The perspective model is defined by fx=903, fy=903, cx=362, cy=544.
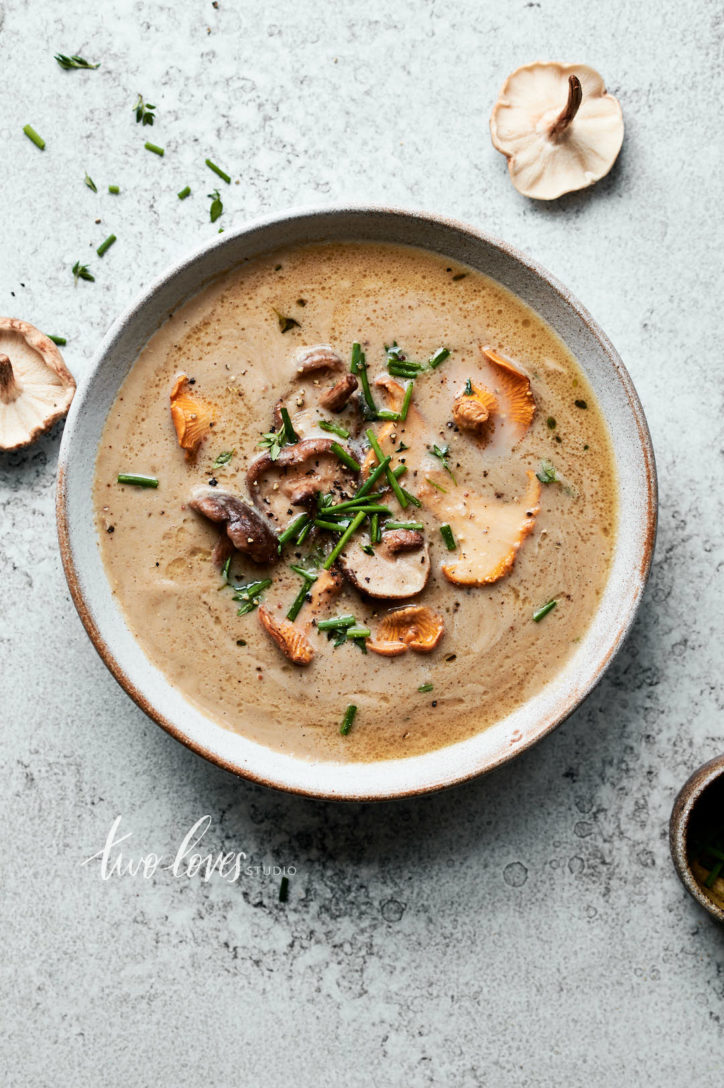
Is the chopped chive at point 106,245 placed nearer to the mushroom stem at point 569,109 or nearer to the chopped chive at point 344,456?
the chopped chive at point 344,456

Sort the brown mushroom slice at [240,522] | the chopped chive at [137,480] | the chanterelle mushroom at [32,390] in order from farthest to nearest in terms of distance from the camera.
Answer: the chanterelle mushroom at [32,390], the chopped chive at [137,480], the brown mushroom slice at [240,522]

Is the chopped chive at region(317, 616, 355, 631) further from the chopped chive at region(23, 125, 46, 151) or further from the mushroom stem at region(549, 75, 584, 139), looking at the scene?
the chopped chive at region(23, 125, 46, 151)

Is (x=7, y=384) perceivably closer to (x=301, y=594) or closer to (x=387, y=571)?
(x=301, y=594)

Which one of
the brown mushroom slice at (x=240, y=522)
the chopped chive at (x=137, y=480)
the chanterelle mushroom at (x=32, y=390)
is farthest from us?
the chanterelle mushroom at (x=32, y=390)

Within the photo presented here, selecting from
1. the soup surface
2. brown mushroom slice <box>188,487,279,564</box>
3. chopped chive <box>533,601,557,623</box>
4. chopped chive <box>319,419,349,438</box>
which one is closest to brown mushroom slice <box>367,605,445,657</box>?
the soup surface

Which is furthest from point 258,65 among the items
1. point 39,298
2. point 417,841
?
point 417,841

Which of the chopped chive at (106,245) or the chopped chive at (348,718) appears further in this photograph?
the chopped chive at (106,245)

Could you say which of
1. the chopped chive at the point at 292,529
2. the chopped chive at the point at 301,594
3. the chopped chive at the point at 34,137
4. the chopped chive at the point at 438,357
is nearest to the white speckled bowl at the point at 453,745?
the chopped chive at the point at 438,357
